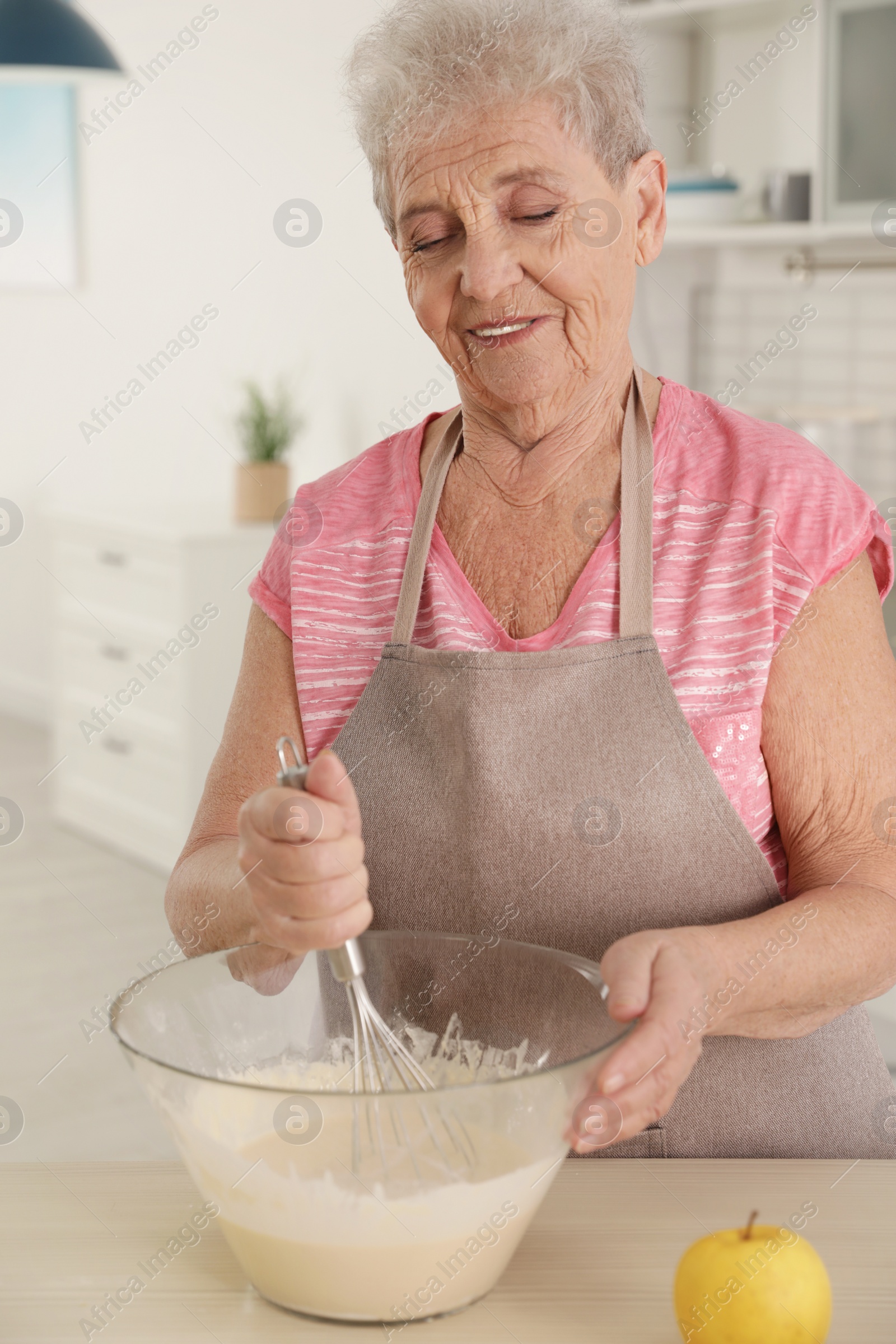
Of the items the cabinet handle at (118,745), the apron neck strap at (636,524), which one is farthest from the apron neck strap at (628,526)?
the cabinet handle at (118,745)

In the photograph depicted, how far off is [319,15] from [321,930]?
3.69m

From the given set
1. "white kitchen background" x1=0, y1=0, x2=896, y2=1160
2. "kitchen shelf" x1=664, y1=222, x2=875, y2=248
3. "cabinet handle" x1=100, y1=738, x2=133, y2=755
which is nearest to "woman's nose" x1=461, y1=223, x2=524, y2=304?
"white kitchen background" x1=0, y1=0, x2=896, y2=1160

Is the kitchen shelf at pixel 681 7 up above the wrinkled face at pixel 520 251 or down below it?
above

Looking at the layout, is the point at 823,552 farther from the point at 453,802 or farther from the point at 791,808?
the point at 453,802

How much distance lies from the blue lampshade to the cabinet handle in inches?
66.9

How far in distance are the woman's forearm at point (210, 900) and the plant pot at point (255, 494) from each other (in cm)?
251

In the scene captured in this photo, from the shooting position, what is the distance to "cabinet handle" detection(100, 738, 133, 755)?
3.62m

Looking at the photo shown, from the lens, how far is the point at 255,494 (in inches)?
141

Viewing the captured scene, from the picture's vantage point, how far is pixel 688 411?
114cm

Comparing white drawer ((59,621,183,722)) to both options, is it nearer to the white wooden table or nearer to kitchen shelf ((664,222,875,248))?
kitchen shelf ((664,222,875,248))

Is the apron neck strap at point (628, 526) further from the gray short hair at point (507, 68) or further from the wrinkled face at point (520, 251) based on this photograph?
the gray short hair at point (507, 68)

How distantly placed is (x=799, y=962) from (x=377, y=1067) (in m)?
0.28

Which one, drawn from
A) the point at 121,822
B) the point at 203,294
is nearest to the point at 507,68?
the point at 121,822

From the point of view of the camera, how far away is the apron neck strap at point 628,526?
3.43ft
